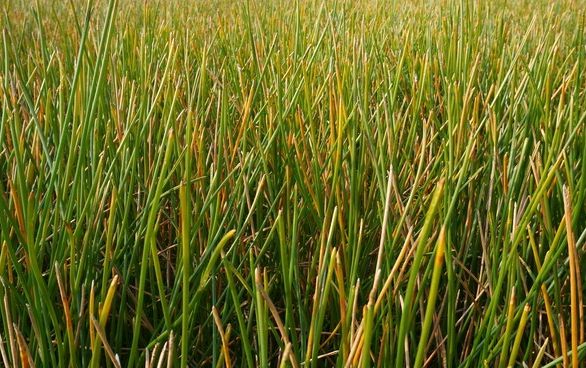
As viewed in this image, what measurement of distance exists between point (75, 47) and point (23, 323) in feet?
4.20

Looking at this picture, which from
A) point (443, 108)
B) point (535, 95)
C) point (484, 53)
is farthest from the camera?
point (484, 53)

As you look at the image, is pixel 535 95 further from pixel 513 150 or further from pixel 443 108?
pixel 443 108

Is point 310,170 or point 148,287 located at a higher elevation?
point 310,170

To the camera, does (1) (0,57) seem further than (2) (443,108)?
Yes

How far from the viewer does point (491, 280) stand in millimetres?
646

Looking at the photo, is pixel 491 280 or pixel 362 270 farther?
pixel 362 270

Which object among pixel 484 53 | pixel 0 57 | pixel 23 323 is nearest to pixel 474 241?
pixel 23 323

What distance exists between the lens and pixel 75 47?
1.75 meters

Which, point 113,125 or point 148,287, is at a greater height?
point 113,125

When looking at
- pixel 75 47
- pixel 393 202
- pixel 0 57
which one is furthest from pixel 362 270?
pixel 75 47

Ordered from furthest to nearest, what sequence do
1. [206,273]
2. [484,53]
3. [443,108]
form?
[484,53] → [443,108] → [206,273]

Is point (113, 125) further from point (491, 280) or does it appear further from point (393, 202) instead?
point (491, 280)

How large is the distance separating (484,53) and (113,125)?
82 centimetres

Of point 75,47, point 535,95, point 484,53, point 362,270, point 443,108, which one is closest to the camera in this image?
point 362,270
